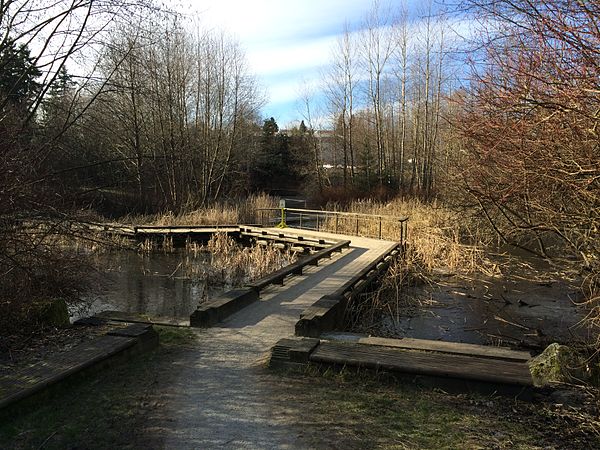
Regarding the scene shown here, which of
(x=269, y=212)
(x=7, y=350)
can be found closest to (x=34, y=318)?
(x=7, y=350)

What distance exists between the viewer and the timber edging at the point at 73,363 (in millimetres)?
3875

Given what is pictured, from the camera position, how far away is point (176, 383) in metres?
4.76

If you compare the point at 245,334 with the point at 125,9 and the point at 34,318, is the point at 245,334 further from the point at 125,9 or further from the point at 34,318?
the point at 125,9

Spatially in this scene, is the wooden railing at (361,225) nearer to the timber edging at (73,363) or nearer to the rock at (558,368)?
the rock at (558,368)

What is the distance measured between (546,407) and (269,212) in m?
21.1

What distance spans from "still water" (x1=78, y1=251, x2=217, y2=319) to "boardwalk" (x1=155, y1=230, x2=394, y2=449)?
147 centimetres

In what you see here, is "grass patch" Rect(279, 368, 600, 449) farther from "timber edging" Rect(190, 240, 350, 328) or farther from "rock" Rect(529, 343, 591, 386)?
"timber edging" Rect(190, 240, 350, 328)

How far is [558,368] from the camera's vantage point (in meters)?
4.85

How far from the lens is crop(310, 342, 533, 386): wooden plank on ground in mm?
4480

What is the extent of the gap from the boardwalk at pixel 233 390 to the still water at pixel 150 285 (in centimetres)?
147

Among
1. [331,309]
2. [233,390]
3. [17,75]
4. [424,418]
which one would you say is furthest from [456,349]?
[17,75]

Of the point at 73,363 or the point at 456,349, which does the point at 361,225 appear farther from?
the point at 73,363

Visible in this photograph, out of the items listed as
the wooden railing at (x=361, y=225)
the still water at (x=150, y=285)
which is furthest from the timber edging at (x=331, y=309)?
the wooden railing at (x=361, y=225)

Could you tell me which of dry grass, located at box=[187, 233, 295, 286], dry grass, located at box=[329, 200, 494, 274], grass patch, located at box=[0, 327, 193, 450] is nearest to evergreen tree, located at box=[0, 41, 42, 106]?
grass patch, located at box=[0, 327, 193, 450]
